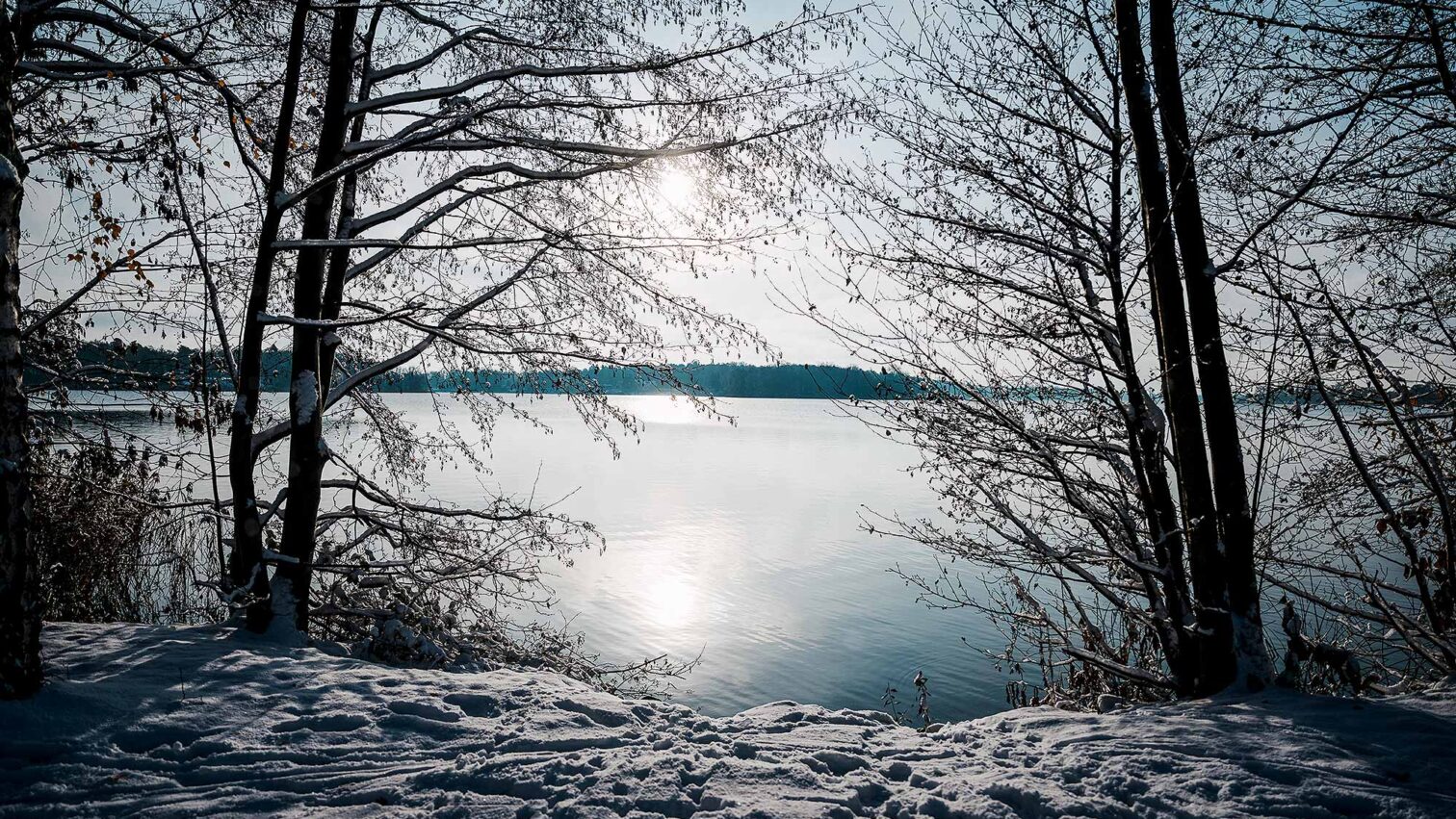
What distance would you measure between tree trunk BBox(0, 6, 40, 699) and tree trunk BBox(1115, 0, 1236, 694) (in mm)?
7083

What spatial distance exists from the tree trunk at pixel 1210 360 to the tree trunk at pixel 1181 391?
66 millimetres

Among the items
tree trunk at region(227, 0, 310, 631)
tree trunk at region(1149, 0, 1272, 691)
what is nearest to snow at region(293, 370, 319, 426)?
tree trunk at region(227, 0, 310, 631)

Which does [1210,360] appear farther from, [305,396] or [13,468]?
[13,468]

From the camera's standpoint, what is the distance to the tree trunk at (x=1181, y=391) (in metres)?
4.82

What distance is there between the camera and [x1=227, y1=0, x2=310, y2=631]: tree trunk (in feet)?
17.2

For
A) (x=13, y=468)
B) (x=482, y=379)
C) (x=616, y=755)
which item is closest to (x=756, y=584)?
(x=482, y=379)

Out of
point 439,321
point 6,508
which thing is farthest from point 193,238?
point 6,508

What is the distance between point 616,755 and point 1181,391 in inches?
183

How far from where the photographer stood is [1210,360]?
492 cm

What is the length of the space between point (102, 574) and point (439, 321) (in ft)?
23.2

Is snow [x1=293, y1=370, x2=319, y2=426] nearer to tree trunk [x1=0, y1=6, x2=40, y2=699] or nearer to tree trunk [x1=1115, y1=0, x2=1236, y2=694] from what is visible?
tree trunk [x1=0, y1=6, x2=40, y2=699]

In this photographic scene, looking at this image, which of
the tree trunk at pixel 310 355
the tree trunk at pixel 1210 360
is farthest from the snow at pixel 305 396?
the tree trunk at pixel 1210 360

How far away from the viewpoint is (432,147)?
564 cm

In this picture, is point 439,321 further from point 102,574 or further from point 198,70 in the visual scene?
point 102,574
